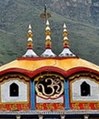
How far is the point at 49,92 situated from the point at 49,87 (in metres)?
0.23

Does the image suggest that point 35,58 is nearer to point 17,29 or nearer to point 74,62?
point 74,62

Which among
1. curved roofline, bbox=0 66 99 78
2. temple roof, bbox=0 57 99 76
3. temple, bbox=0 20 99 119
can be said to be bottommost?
temple, bbox=0 20 99 119

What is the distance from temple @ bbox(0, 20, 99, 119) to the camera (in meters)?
22.8

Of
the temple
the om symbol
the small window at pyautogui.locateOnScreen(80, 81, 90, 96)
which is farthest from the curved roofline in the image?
the small window at pyautogui.locateOnScreen(80, 81, 90, 96)

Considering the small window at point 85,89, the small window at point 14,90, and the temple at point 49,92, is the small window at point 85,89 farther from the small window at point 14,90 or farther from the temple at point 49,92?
the small window at point 14,90

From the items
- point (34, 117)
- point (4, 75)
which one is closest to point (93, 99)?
point (34, 117)

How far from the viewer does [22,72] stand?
23.3 m

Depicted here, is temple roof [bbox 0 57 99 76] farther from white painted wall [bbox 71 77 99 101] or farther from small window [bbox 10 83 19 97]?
small window [bbox 10 83 19 97]

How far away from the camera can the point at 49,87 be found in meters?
23.4

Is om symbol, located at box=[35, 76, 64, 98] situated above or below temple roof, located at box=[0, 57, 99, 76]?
below

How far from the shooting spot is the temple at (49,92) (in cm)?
2284

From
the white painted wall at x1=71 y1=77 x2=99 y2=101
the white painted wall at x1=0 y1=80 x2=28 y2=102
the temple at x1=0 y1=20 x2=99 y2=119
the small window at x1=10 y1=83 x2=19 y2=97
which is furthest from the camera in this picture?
the small window at x1=10 y1=83 x2=19 y2=97

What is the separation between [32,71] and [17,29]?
17422 cm

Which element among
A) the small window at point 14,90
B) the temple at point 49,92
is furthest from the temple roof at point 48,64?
the small window at point 14,90
